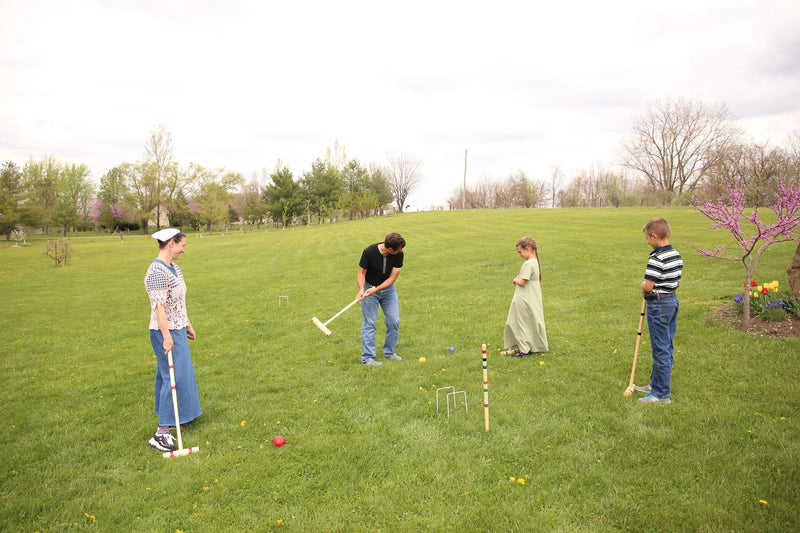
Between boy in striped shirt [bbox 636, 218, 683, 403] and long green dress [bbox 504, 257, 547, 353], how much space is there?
2.18 metres

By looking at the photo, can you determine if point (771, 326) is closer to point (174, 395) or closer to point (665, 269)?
point (665, 269)

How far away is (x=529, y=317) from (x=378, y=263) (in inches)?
115

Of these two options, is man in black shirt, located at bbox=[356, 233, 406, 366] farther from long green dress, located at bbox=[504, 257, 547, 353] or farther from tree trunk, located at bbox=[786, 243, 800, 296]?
tree trunk, located at bbox=[786, 243, 800, 296]

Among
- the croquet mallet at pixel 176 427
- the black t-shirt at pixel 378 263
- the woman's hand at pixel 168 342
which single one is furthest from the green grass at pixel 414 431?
the black t-shirt at pixel 378 263

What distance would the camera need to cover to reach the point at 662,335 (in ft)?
18.4

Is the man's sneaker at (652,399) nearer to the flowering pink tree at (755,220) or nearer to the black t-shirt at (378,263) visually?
the flowering pink tree at (755,220)

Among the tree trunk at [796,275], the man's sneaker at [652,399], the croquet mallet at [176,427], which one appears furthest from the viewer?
the tree trunk at [796,275]

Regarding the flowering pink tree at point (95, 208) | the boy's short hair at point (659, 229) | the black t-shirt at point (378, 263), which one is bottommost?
the black t-shirt at point (378, 263)

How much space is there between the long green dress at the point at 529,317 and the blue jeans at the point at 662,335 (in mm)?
2181

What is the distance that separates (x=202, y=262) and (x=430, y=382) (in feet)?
74.4

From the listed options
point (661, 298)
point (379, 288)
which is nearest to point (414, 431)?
point (379, 288)

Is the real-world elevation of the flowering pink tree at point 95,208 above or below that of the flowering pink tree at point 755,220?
above

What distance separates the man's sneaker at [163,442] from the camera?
16.9 ft

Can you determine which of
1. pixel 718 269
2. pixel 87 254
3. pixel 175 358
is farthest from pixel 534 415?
pixel 87 254
